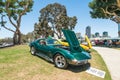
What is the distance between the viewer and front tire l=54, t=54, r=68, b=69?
9.94m

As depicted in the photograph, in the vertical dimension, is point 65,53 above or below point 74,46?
below

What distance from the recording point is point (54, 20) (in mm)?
61062

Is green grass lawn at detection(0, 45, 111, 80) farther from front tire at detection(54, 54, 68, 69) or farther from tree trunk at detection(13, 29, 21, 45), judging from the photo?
tree trunk at detection(13, 29, 21, 45)

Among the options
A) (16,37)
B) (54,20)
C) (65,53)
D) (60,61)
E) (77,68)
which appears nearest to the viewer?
(65,53)

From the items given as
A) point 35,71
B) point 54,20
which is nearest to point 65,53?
point 35,71

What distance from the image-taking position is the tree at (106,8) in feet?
97.4

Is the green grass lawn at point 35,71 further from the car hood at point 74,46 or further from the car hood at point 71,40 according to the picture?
the car hood at point 71,40

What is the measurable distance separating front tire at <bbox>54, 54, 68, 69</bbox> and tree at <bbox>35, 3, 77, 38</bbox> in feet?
162

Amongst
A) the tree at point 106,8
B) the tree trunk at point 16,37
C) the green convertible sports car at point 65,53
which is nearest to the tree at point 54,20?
the tree at point 106,8

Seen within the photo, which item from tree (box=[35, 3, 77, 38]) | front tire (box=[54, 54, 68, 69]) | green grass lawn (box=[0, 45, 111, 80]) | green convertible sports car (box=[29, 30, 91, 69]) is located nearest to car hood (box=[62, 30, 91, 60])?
green convertible sports car (box=[29, 30, 91, 69])

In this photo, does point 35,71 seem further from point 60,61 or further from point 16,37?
point 16,37

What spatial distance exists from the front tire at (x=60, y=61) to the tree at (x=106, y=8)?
66.7ft

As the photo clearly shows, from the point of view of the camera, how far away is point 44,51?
37.1ft

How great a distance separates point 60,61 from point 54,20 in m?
51.4
